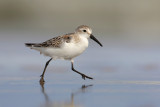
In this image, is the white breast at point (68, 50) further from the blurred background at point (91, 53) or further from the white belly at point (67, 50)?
the blurred background at point (91, 53)

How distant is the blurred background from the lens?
22.6ft

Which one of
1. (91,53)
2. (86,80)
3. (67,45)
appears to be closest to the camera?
(67,45)

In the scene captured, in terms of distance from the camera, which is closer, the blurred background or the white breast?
the blurred background

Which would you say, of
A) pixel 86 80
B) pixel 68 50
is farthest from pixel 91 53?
pixel 68 50

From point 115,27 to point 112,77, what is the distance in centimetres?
996

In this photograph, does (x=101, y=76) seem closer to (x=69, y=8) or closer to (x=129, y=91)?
(x=129, y=91)

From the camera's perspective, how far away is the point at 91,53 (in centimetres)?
1271

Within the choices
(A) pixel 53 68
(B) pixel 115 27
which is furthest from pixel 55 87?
(B) pixel 115 27

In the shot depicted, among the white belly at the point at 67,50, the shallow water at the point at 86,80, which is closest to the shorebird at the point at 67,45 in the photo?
the white belly at the point at 67,50

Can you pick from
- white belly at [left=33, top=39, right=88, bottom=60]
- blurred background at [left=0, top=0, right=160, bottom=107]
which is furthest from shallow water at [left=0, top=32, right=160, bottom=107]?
white belly at [left=33, top=39, right=88, bottom=60]

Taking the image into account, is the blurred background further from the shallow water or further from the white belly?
the white belly

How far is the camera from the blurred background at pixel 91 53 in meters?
6.88

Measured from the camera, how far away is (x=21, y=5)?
22.0 m

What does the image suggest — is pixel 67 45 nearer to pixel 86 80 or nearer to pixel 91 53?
pixel 86 80
